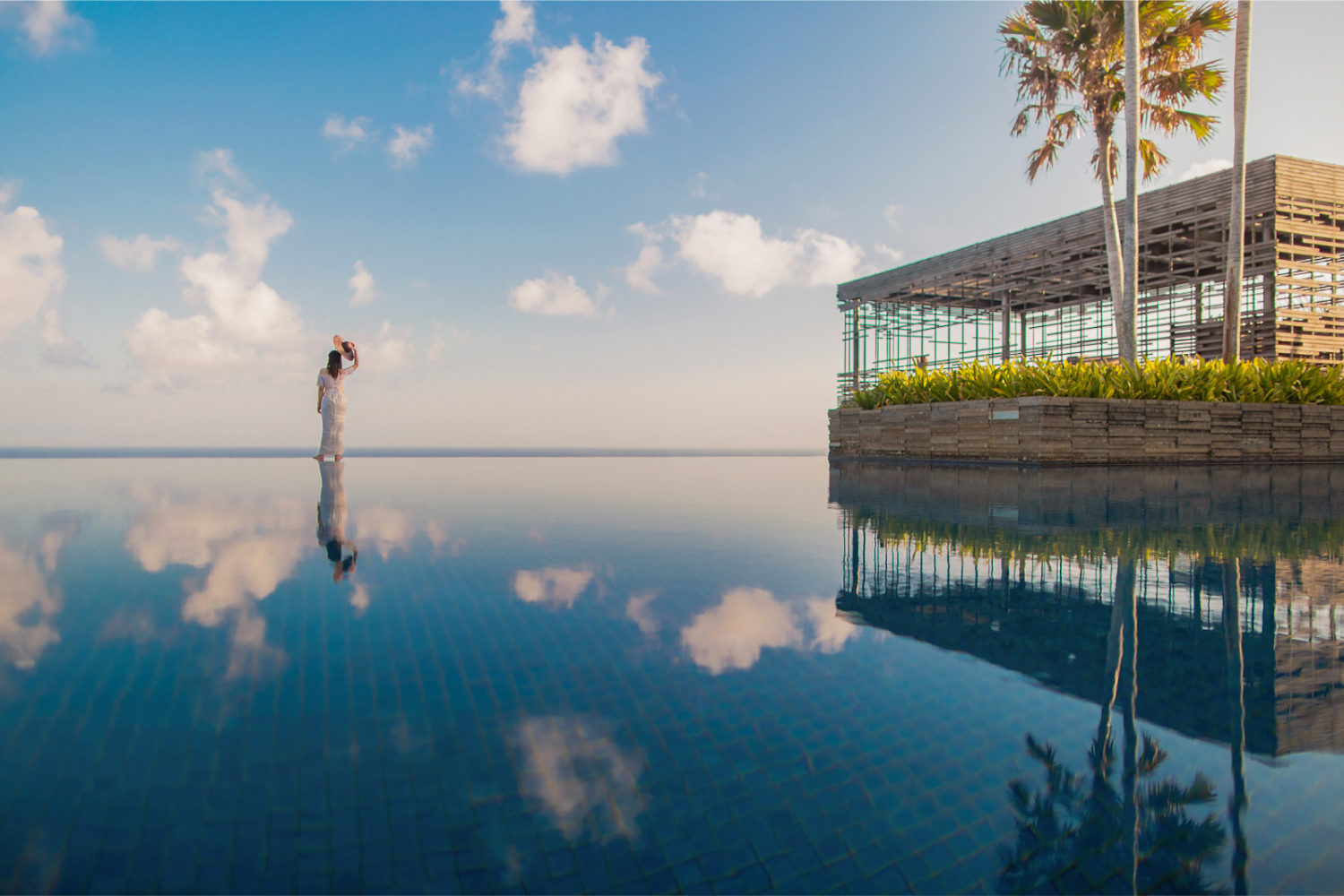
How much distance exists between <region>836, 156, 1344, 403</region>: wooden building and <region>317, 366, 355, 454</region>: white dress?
11.1m

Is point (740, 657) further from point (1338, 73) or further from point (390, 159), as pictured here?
point (390, 159)

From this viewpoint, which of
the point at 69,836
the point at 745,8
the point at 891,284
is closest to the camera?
the point at 69,836

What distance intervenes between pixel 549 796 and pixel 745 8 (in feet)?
59.9

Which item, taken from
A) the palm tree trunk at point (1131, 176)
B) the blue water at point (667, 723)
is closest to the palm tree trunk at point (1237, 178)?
the palm tree trunk at point (1131, 176)

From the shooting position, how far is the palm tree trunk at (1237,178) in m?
11.9

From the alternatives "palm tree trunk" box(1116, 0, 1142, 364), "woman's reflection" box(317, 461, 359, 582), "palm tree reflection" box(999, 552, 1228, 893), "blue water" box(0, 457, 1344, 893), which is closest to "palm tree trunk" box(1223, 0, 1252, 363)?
"palm tree trunk" box(1116, 0, 1142, 364)

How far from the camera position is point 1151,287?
19.8 m

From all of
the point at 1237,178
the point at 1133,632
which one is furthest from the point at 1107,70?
the point at 1133,632

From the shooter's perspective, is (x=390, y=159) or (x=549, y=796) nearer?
(x=549, y=796)

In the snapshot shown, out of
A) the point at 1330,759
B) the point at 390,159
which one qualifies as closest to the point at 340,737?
the point at 1330,759

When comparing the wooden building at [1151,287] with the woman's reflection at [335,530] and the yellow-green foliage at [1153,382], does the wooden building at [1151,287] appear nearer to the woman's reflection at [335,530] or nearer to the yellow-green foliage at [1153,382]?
the yellow-green foliage at [1153,382]

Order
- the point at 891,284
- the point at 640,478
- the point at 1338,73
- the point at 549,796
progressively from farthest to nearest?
the point at 891,284 → the point at 1338,73 → the point at 640,478 → the point at 549,796

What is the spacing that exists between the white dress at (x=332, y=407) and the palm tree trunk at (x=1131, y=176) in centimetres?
1355

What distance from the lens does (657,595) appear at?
2.73 metres
